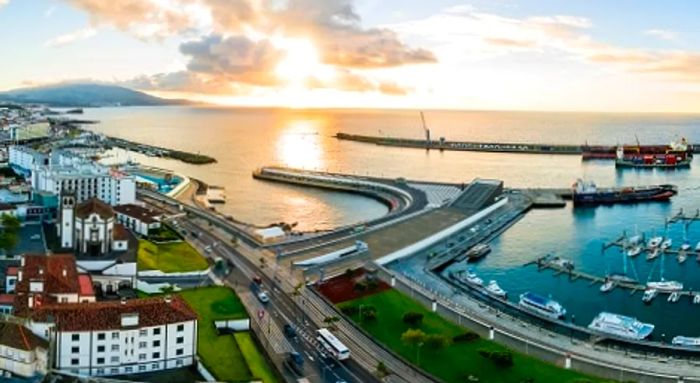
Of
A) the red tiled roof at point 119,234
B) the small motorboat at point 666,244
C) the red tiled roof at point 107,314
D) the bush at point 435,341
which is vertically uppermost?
the red tiled roof at point 119,234

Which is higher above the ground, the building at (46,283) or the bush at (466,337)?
the building at (46,283)

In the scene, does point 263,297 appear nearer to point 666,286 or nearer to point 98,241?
point 98,241

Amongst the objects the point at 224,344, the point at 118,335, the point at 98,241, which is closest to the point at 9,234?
the point at 98,241

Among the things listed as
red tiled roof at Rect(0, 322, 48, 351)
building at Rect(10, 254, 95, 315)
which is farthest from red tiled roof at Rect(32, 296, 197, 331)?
building at Rect(10, 254, 95, 315)

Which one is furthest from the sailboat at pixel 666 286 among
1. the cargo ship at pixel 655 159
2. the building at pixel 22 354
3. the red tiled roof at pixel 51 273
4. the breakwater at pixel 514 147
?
the breakwater at pixel 514 147

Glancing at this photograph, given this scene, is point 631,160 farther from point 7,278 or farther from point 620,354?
point 7,278

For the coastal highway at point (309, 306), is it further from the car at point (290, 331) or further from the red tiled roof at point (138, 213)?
the red tiled roof at point (138, 213)
